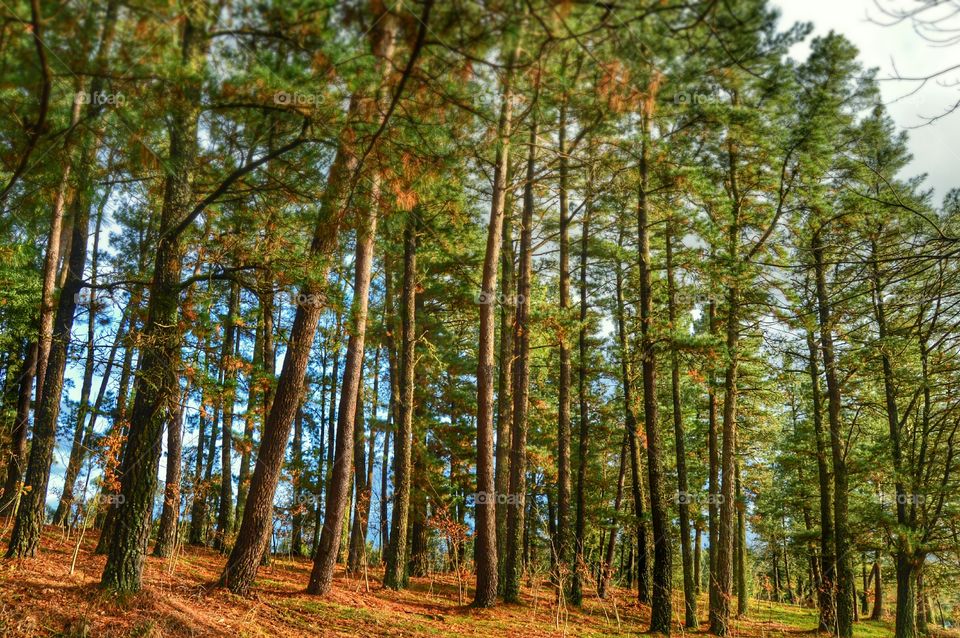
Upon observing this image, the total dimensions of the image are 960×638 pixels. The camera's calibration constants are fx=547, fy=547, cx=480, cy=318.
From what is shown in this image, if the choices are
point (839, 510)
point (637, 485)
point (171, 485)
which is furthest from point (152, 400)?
point (839, 510)

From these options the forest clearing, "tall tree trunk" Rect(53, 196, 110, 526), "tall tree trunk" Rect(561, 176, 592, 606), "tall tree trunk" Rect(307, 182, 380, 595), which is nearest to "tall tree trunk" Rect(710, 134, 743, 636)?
the forest clearing

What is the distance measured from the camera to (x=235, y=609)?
21.3ft

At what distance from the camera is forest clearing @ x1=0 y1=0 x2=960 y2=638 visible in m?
3.71

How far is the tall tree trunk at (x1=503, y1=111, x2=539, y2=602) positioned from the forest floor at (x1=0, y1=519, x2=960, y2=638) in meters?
0.79

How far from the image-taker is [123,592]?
542cm

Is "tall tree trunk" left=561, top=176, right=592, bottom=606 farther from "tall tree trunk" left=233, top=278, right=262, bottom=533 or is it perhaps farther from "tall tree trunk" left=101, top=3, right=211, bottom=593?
"tall tree trunk" left=101, top=3, right=211, bottom=593

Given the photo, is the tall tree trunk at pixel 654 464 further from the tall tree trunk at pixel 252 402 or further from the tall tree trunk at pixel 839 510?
the tall tree trunk at pixel 252 402

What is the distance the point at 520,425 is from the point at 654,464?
2.99 m

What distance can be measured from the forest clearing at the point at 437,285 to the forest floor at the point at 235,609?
2.4 inches

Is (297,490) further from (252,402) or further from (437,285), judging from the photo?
(437,285)

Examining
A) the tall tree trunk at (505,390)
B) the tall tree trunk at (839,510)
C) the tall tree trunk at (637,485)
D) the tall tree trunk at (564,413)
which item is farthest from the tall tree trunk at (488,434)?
the tall tree trunk at (839,510)

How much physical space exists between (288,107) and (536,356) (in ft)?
38.4

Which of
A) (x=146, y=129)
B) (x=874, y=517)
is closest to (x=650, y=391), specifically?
(x=874, y=517)

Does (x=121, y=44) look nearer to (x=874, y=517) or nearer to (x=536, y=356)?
(x=536, y=356)
